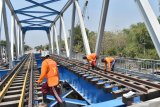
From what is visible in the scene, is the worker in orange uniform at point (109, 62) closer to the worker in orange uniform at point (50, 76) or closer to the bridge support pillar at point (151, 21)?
the bridge support pillar at point (151, 21)

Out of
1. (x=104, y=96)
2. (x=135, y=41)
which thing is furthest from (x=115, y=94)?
(x=135, y=41)

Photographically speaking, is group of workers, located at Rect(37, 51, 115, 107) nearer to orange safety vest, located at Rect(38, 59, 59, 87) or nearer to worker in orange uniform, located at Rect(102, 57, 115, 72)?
orange safety vest, located at Rect(38, 59, 59, 87)

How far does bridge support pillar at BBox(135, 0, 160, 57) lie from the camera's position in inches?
393

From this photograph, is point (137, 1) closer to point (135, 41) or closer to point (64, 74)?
point (64, 74)

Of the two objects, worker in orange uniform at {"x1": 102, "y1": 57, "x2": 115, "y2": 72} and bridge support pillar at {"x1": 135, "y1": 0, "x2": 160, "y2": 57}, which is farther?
worker in orange uniform at {"x1": 102, "y1": 57, "x2": 115, "y2": 72}

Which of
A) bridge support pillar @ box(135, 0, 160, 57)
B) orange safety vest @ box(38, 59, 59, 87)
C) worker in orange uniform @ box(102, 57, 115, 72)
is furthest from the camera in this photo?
worker in orange uniform @ box(102, 57, 115, 72)

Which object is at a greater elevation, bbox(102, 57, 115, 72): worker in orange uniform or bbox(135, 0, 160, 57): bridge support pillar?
bbox(135, 0, 160, 57): bridge support pillar

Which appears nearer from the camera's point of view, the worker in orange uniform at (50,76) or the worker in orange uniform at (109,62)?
the worker in orange uniform at (50,76)

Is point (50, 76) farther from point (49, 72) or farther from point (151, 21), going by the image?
point (151, 21)

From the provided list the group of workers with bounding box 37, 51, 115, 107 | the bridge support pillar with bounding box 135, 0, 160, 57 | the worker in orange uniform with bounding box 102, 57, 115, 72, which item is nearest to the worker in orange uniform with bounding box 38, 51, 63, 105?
the group of workers with bounding box 37, 51, 115, 107

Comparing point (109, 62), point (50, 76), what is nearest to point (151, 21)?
point (109, 62)

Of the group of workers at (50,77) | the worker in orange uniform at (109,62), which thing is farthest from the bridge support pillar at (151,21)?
the group of workers at (50,77)

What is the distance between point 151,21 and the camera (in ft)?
33.6

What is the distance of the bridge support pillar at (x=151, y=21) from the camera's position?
9.98 m
